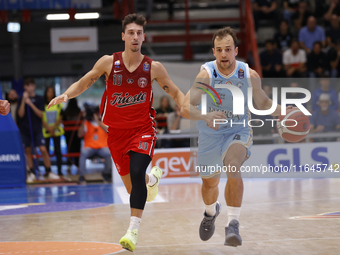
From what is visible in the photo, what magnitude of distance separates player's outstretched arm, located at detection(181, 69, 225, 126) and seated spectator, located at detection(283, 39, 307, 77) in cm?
818

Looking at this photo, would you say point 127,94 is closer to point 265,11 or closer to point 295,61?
point 295,61

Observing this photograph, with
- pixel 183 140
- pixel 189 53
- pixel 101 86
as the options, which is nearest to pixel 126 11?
pixel 189 53

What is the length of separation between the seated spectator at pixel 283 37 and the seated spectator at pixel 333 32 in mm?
1031

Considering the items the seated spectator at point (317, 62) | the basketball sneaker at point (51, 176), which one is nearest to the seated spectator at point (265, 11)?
the seated spectator at point (317, 62)

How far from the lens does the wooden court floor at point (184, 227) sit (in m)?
5.60

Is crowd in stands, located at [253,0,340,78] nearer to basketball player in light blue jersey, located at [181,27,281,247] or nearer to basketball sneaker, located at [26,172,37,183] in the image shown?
basketball sneaker, located at [26,172,37,183]

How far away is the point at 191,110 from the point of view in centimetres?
531

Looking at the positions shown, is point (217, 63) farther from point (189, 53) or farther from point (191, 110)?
point (189, 53)

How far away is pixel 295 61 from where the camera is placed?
13.6 meters

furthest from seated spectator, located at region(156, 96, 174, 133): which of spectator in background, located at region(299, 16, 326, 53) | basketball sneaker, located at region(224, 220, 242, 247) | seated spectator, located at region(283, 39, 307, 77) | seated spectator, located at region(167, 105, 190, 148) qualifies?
basketball sneaker, located at region(224, 220, 242, 247)

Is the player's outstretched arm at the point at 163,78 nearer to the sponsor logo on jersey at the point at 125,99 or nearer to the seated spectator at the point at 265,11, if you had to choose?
the sponsor logo on jersey at the point at 125,99

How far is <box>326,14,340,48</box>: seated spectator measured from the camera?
14241 millimetres

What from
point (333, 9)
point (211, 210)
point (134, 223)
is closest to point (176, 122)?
point (211, 210)

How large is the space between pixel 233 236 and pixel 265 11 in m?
11.4
